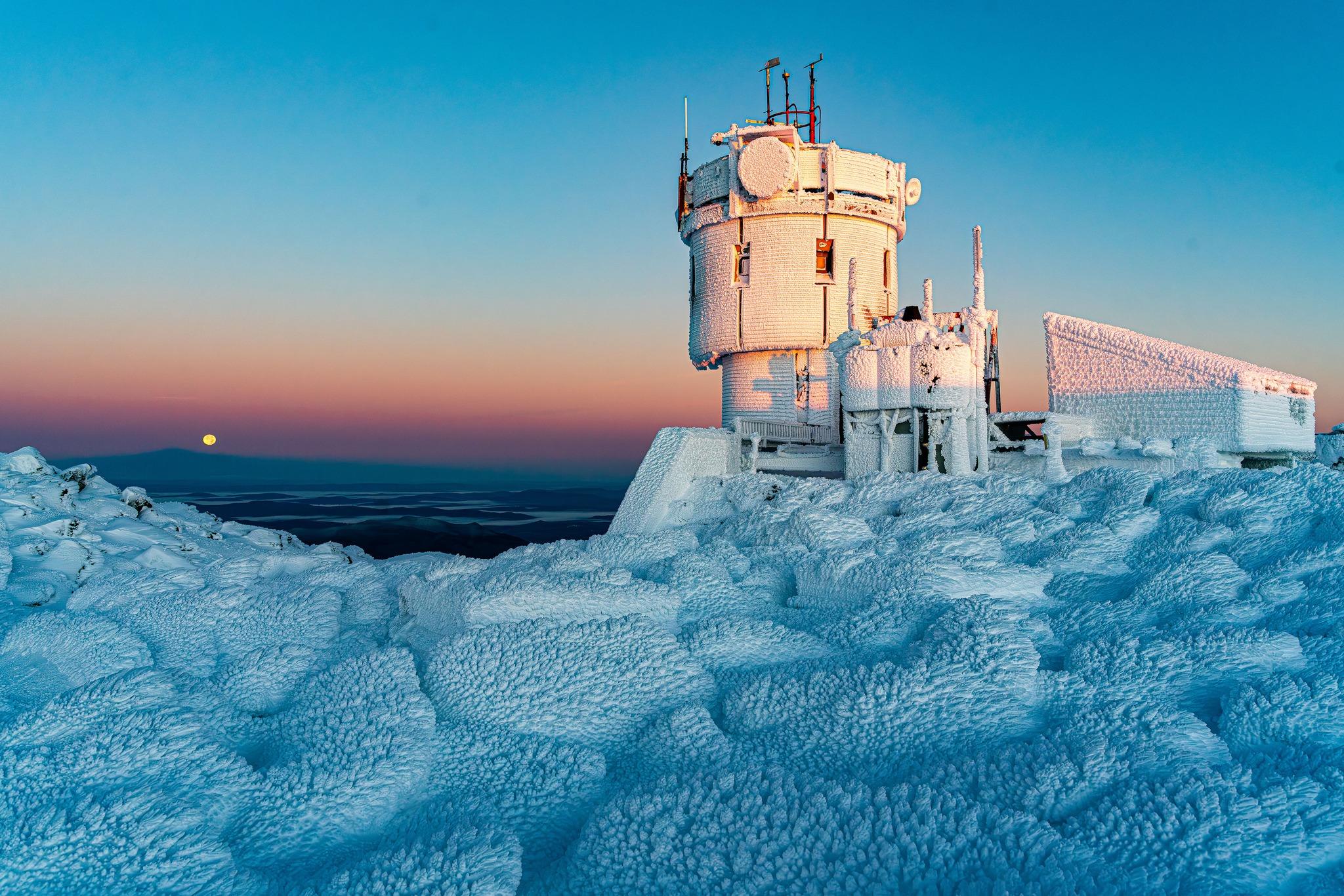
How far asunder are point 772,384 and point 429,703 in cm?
1432

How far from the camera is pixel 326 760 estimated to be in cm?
462

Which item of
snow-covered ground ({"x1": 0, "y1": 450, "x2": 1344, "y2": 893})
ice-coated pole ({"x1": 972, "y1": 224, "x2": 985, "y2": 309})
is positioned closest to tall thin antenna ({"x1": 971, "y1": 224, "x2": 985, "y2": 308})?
ice-coated pole ({"x1": 972, "y1": 224, "x2": 985, "y2": 309})

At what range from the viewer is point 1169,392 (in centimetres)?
1289

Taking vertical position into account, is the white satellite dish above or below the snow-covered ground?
above

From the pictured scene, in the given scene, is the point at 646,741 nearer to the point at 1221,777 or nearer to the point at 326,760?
the point at 326,760

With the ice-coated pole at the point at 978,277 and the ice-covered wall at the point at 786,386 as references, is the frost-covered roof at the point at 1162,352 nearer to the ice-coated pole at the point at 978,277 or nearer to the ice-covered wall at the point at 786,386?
the ice-coated pole at the point at 978,277

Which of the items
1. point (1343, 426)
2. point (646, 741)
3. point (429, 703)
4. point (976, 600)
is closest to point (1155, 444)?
point (976, 600)

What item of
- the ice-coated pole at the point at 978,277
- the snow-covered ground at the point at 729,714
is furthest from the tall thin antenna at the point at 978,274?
the snow-covered ground at the point at 729,714

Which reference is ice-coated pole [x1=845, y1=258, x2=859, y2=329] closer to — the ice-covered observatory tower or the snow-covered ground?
the ice-covered observatory tower

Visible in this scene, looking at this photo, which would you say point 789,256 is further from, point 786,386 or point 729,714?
point 729,714

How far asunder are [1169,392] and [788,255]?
318 inches

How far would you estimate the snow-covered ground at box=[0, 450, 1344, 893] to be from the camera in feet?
11.9

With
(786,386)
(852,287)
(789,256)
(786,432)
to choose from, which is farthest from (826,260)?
(786,432)

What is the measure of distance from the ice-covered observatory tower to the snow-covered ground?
1016 cm
